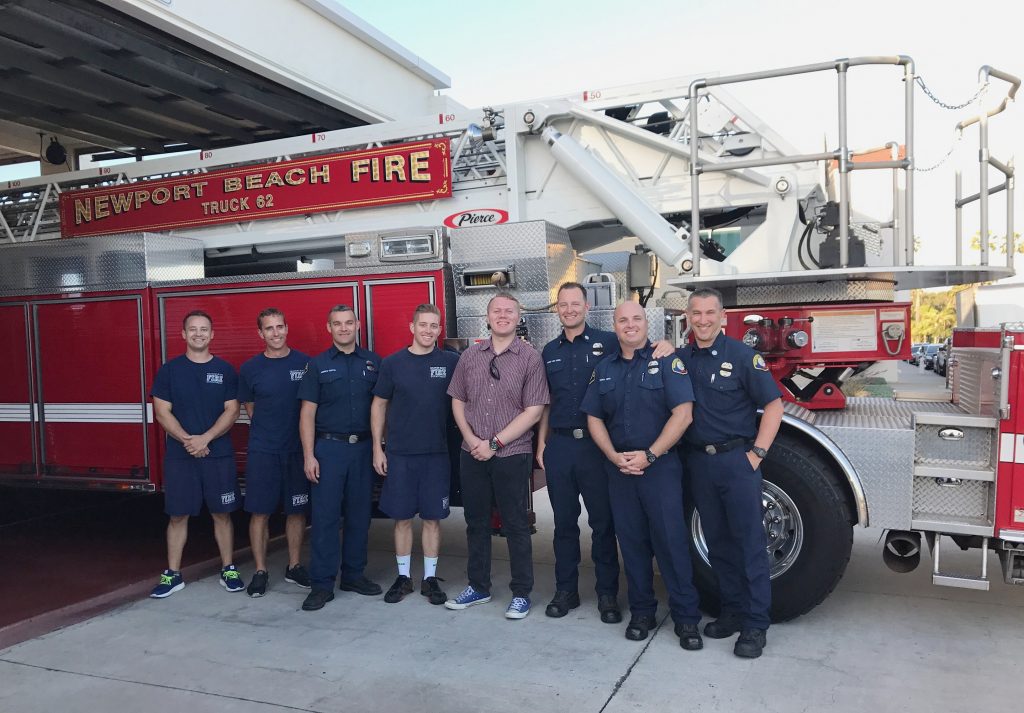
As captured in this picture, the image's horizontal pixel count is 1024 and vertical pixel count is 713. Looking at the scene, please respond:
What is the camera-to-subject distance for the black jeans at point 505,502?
4.64m

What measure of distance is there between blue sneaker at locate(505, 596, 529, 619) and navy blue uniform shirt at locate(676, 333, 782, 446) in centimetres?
142

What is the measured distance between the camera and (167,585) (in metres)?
5.27

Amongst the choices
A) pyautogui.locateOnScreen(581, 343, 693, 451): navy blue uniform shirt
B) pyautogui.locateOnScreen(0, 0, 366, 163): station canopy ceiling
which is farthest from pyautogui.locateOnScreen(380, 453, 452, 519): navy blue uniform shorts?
pyautogui.locateOnScreen(0, 0, 366, 163): station canopy ceiling

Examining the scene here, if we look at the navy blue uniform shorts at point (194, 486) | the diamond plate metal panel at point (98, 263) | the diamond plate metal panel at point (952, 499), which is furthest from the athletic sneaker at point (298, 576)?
the diamond plate metal panel at point (952, 499)

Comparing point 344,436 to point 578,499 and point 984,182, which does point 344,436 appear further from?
point 984,182

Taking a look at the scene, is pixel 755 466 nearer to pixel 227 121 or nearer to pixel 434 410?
pixel 434 410

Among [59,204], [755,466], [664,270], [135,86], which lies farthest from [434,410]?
[135,86]

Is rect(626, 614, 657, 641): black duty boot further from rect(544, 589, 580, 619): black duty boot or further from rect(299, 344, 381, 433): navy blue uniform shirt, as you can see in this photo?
rect(299, 344, 381, 433): navy blue uniform shirt

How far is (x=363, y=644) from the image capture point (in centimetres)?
431

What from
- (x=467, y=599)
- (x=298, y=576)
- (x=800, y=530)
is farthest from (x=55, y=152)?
(x=800, y=530)

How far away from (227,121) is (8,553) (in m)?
7.59

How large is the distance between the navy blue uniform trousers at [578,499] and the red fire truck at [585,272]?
1.61ft

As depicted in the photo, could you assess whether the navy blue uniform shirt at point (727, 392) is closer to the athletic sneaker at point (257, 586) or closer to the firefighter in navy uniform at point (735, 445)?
the firefighter in navy uniform at point (735, 445)

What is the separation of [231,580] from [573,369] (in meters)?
2.71
